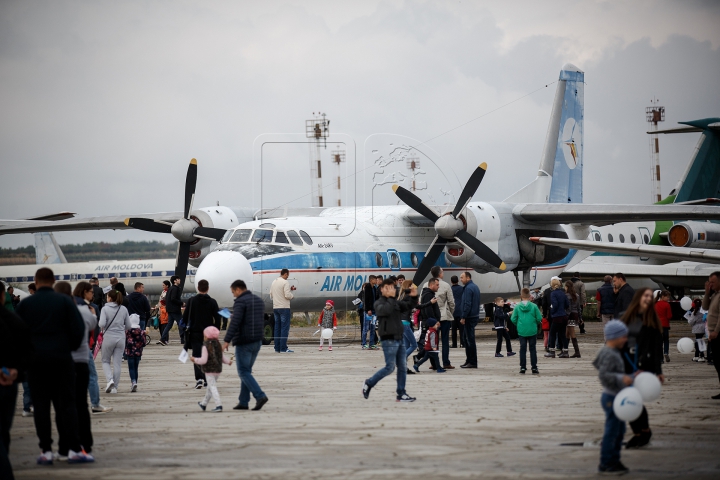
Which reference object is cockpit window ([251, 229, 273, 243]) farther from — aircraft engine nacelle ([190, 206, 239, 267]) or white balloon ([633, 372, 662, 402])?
white balloon ([633, 372, 662, 402])

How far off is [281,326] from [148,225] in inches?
309

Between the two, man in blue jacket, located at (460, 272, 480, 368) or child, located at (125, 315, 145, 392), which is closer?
child, located at (125, 315, 145, 392)

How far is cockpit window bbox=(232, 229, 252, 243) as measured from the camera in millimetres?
21375

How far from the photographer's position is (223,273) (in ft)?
64.5

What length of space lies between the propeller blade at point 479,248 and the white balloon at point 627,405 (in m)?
16.2

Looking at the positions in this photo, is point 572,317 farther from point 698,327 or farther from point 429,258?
point 429,258

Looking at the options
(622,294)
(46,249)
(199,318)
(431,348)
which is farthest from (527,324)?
(46,249)

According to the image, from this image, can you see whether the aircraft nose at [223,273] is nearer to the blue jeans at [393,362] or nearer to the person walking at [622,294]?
the person walking at [622,294]

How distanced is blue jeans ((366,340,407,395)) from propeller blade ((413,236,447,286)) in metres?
11.9

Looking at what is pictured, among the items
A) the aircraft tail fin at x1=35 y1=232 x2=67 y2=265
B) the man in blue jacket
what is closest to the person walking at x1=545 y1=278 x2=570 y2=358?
the man in blue jacket

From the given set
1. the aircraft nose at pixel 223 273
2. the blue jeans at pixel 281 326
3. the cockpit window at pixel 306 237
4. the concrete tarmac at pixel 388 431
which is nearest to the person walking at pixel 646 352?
the concrete tarmac at pixel 388 431

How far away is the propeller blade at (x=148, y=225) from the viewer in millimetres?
25750

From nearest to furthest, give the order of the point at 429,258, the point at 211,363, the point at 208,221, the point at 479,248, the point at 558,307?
the point at 211,363 < the point at 558,307 < the point at 479,248 < the point at 429,258 < the point at 208,221

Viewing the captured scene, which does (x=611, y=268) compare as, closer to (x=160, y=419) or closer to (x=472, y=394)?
(x=472, y=394)
